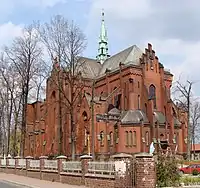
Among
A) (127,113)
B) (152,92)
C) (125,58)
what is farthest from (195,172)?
(125,58)

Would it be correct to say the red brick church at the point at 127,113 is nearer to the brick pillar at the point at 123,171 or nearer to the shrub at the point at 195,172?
the shrub at the point at 195,172

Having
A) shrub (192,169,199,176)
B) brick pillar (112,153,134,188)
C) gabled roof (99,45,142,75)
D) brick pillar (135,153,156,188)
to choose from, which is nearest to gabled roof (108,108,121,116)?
gabled roof (99,45,142,75)

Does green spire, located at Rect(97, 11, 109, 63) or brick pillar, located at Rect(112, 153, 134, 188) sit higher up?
green spire, located at Rect(97, 11, 109, 63)

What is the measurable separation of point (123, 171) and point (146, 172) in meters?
1.35

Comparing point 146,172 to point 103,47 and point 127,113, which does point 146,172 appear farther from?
point 103,47

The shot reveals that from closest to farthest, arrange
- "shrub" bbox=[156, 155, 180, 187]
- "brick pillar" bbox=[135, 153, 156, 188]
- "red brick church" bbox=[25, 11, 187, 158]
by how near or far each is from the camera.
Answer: "brick pillar" bbox=[135, 153, 156, 188], "shrub" bbox=[156, 155, 180, 187], "red brick church" bbox=[25, 11, 187, 158]

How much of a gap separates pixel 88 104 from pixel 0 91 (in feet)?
43.5

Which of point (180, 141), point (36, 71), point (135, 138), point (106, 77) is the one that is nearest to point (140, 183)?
point (36, 71)

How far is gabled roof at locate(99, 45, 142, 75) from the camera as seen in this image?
59.4 metres

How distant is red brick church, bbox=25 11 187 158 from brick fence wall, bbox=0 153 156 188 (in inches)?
818

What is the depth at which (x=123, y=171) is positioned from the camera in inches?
639

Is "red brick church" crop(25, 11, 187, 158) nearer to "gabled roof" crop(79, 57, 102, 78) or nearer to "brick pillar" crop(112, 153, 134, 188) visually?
"gabled roof" crop(79, 57, 102, 78)

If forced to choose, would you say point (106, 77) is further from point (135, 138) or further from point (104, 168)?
point (104, 168)

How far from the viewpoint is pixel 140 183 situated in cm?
1533
